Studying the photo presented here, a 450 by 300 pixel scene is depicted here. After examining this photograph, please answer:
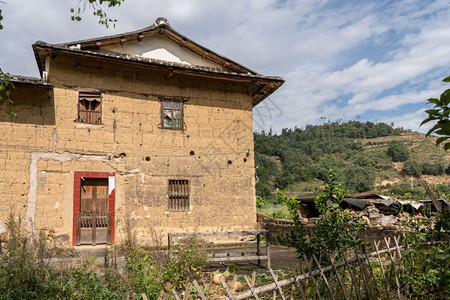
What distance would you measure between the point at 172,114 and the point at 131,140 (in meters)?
1.71

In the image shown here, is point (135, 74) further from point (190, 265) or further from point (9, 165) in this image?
point (190, 265)

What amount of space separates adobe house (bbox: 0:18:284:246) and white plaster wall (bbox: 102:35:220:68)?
0.04m

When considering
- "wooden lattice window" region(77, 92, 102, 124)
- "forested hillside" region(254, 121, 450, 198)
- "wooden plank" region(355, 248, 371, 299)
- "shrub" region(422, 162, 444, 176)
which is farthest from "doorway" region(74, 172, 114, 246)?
"shrub" region(422, 162, 444, 176)

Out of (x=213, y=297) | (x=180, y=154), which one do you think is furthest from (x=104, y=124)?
(x=213, y=297)

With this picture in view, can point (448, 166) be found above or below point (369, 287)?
above

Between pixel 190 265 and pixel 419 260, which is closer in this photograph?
pixel 419 260

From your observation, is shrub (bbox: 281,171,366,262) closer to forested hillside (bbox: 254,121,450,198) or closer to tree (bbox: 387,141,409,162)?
forested hillside (bbox: 254,121,450,198)

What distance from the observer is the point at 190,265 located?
24.4 ft

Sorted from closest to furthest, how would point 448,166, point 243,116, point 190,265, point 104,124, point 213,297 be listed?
1. point 213,297
2. point 190,265
3. point 104,124
4. point 243,116
5. point 448,166

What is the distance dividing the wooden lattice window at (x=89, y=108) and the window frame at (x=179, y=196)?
3.15 m

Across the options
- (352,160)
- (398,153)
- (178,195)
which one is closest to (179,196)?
(178,195)

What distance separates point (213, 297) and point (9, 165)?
7.59 meters

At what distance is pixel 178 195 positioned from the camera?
12.7m

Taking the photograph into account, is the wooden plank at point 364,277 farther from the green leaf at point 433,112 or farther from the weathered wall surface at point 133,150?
the weathered wall surface at point 133,150
